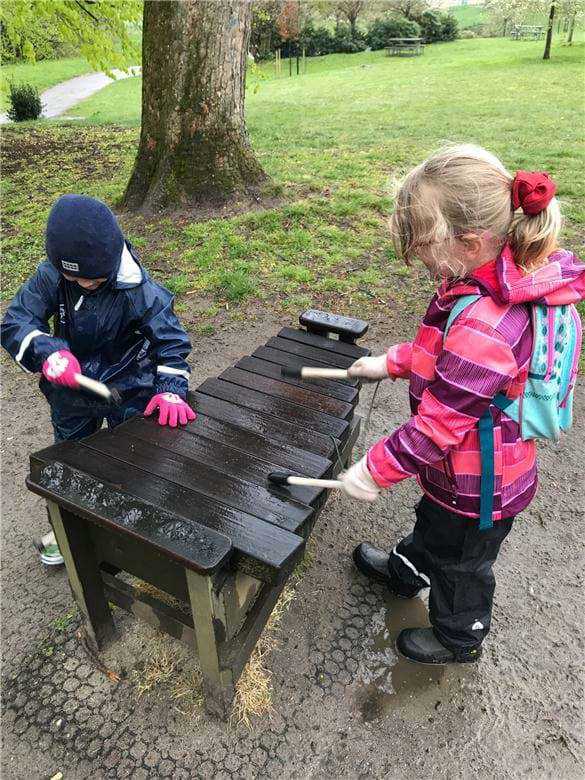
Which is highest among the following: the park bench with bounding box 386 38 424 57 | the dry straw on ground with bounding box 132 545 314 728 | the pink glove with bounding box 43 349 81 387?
the park bench with bounding box 386 38 424 57

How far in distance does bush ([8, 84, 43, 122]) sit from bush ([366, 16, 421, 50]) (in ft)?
80.5

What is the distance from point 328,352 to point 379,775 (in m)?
1.90

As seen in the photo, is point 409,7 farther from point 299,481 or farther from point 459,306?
point 299,481

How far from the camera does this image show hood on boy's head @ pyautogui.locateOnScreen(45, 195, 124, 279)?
207 centimetres

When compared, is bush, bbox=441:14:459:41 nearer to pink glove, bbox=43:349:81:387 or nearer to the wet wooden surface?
the wet wooden surface

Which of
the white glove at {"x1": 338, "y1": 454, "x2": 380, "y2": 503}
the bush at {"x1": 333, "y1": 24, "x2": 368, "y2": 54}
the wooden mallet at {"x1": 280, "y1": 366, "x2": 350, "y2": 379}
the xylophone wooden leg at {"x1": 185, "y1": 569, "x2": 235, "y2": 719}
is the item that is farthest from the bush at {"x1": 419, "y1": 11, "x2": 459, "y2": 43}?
the xylophone wooden leg at {"x1": 185, "y1": 569, "x2": 235, "y2": 719}

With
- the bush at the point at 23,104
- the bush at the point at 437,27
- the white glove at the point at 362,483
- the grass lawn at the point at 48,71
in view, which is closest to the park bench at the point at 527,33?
the bush at the point at 437,27

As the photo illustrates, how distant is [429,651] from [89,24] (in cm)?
1042

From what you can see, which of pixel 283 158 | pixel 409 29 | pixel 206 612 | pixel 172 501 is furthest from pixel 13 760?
pixel 409 29

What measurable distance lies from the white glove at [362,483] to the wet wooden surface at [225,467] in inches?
6.3

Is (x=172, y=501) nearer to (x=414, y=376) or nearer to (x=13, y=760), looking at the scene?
(x=414, y=376)

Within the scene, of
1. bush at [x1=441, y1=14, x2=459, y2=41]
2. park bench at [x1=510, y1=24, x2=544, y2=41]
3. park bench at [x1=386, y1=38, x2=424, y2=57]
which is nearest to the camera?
park bench at [x1=386, y1=38, x2=424, y2=57]

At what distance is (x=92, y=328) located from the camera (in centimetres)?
238

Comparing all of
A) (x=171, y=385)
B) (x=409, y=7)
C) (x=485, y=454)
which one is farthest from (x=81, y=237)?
(x=409, y=7)
